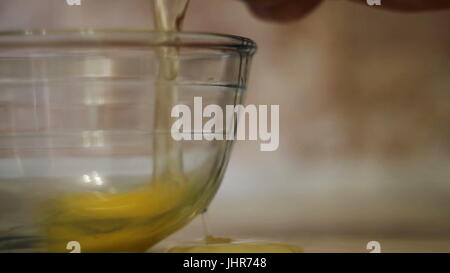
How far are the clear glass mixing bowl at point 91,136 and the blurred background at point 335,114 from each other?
0.15 metres

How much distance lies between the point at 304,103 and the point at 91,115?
0.27 m

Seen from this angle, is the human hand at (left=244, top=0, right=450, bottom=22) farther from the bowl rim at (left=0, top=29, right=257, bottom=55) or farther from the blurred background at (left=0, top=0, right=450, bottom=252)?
the bowl rim at (left=0, top=29, right=257, bottom=55)

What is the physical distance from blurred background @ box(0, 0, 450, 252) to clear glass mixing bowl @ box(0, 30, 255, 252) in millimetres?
154

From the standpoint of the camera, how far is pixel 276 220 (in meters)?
0.66

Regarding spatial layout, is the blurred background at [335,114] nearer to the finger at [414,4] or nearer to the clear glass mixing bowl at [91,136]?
the finger at [414,4]

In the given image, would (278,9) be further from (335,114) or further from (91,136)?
(91,136)

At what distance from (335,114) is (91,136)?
0.30m

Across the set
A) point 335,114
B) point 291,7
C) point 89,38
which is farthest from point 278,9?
point 89,38

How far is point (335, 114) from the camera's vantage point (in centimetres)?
70

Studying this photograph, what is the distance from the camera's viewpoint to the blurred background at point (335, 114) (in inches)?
26.0

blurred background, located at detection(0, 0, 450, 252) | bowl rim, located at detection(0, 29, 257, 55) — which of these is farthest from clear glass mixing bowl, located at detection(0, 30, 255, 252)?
blurred background, located at detection(0, 0, 450, 252)

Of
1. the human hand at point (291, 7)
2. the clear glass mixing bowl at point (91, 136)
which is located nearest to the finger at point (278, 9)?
the human hand at point (291, 7)

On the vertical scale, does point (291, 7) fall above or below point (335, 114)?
above
